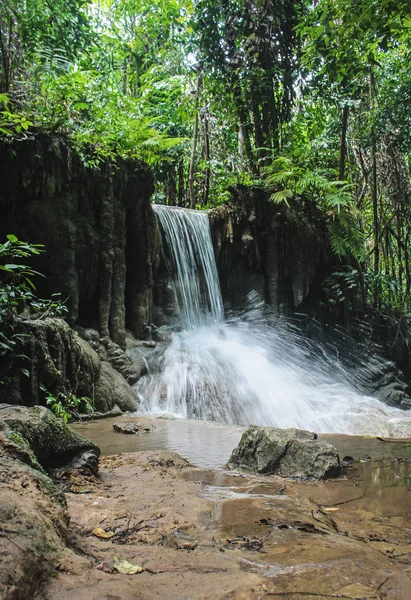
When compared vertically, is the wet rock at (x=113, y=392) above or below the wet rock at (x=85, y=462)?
below

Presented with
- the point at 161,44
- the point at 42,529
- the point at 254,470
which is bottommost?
the point at 254,470

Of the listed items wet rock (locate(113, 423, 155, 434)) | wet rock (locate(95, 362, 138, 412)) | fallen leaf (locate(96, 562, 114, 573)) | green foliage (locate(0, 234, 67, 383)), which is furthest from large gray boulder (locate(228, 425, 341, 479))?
wet rock (locate(95, 362, 138, 412))

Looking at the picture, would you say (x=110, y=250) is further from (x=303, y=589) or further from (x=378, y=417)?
(x=303, y=589)

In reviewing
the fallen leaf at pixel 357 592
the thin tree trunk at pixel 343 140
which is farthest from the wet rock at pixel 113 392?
the thin tree trunk at pixel 343 140

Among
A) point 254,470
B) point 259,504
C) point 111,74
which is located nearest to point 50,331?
point 254,470

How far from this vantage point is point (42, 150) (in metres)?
8.15

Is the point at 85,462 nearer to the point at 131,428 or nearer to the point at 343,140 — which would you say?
the point at 131,428

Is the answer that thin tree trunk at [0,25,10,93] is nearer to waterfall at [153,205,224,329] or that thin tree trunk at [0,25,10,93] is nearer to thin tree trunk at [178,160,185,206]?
waterfall at [153,205,224,329]

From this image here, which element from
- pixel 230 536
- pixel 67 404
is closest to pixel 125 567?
pixel 230 536

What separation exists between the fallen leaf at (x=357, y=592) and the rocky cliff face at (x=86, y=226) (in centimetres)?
715

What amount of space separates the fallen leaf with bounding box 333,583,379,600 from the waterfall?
939cm

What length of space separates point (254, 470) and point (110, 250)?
249 inches

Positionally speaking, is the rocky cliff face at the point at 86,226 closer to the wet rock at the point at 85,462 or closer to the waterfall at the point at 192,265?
the waterfall at the point at 192,265

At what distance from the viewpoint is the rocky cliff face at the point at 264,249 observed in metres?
12.6
